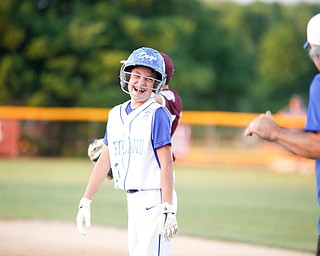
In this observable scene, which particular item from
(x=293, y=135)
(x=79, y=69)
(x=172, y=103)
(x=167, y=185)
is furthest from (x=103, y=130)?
(x=293, y=135)

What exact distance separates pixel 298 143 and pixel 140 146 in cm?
129

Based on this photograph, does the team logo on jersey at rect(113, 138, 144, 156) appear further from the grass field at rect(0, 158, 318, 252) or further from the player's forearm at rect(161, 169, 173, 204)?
the grass field at rect(0, 158, 318, 252)

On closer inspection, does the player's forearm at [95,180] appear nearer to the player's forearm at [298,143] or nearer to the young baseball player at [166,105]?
the young baseball player at [166,105]

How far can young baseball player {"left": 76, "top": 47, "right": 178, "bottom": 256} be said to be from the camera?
5.02 m

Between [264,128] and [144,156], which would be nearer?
[264,128]

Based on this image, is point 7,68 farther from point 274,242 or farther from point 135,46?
point 274,242

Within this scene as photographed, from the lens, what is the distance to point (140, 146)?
5074mm

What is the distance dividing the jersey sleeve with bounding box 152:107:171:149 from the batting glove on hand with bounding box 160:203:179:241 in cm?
39

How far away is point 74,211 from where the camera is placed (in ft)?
40.4

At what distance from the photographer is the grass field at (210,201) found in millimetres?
10883

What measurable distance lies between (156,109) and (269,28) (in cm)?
→ 6159

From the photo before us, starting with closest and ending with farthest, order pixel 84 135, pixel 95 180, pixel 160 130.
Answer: pixel 160 130
pixel 95 180
pixel 84 135

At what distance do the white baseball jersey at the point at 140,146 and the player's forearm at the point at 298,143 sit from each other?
1.06 meters

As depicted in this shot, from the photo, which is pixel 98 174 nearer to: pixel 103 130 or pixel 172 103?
pixel 172 103
